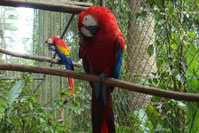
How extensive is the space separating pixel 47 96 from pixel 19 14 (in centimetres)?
500

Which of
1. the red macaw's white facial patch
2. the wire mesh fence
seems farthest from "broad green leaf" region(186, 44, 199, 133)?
the red macaw's white facial patch

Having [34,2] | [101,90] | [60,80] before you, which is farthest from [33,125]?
[34,2]

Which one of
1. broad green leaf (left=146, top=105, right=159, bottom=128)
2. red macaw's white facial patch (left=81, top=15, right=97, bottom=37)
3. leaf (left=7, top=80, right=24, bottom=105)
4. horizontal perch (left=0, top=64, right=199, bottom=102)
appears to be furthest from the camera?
leaf (left=7, top=80, right=24, bottom=105)

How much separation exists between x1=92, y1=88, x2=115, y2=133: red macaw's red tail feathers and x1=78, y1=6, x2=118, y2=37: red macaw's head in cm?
32

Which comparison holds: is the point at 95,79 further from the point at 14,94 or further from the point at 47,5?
the point at 14,94

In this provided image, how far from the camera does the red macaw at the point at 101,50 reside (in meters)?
0.97

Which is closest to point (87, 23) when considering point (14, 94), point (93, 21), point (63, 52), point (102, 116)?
point (93, 21)

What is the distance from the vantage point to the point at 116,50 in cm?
102

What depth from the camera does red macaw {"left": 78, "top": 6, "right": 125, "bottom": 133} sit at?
0.97 metres

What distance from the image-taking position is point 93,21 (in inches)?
38.7

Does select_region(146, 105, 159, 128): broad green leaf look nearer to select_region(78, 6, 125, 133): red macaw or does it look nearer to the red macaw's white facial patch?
select_region(78, 6, 125, 133): red macaw

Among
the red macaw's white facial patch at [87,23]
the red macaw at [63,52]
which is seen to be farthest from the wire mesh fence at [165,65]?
the red macaw at [63,52]

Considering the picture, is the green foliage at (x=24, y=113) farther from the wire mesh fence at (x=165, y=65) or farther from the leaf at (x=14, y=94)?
the wire mesh fence at (x=165, y=65)

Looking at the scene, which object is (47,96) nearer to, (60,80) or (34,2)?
(60,80)
